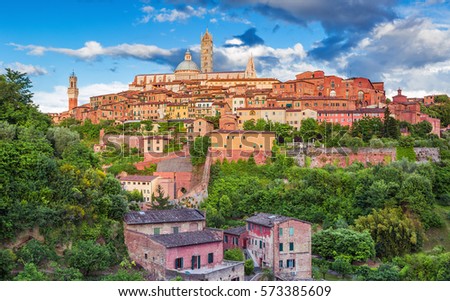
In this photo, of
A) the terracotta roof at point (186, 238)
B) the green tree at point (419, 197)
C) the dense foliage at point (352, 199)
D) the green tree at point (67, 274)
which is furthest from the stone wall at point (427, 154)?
the green tree at point (67, 274)

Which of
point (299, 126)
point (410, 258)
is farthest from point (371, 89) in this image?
point (410, 258)

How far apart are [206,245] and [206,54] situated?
179ft

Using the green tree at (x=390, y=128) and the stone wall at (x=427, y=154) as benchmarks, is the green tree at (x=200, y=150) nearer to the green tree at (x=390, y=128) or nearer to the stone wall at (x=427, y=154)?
the green tree at (x=390, y=128)

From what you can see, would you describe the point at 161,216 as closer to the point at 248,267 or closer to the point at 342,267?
the point at 248,267

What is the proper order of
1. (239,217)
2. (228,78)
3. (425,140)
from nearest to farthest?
(239,217)
(425,140)
(228,78)

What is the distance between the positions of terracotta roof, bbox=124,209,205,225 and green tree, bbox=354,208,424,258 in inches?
353

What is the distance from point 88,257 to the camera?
676 inches

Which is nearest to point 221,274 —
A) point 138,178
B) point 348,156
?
point 138,178

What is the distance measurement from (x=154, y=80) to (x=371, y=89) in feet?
83.6

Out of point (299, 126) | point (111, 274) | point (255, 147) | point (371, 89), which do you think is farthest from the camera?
point (371, 89)

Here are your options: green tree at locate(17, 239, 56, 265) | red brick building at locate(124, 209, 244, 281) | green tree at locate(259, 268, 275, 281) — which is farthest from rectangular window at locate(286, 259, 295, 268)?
green tree at locate(17, 239, 56, 265)

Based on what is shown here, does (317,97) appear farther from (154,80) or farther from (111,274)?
(111,274)

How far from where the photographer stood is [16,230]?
18.1 meters

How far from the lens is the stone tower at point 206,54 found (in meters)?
71.2
